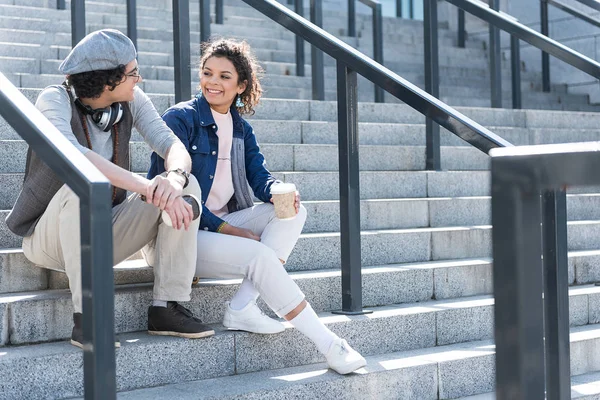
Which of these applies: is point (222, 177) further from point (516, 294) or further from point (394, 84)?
point (516, 294)

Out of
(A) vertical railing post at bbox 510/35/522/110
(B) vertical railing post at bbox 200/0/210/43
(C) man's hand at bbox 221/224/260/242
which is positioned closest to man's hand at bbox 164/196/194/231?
(C) man's hand at bbox 221/224/260/242

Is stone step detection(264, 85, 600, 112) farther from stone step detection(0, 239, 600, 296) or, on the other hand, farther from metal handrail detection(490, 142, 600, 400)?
metal handrail detection(490, 142, 600, 400)

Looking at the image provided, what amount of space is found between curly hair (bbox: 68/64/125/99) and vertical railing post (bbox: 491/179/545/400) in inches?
80.3

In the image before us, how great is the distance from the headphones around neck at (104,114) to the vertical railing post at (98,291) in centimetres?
119

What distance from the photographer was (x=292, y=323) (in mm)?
2881

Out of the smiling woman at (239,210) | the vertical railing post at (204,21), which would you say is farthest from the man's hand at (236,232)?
the vertical railing post at (204,21)

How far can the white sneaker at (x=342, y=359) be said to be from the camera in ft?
9.31

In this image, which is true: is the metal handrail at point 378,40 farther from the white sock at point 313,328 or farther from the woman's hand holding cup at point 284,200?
the white sock at point 313,328

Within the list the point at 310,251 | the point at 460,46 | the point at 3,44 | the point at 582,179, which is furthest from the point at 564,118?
the point at 582,179

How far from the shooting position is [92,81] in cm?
282

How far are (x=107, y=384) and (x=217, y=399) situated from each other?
846 millimetres

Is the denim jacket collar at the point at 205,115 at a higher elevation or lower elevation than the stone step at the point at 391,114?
lower

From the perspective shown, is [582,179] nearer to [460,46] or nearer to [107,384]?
[107,384]

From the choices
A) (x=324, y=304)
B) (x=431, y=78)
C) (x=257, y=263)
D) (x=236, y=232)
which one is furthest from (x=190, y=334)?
(x=431, y=78)
